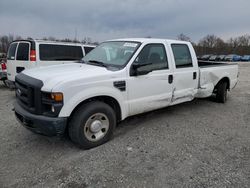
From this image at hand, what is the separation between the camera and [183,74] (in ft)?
14.9

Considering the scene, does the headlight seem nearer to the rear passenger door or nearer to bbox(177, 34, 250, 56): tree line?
the rear passenger door

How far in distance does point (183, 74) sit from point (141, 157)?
2310mm

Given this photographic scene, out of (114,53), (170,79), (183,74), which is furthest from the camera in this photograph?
(183,74)

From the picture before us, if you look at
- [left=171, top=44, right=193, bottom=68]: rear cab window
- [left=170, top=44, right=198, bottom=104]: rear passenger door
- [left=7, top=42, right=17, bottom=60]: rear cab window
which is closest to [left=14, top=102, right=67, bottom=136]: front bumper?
[left=170, top=44, right=198, bottom=104]: rear passenger door

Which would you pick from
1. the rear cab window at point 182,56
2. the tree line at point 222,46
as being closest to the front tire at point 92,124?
the rear cab window at point 182,56

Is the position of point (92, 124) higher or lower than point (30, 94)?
lower

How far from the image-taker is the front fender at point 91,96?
291 centimetres

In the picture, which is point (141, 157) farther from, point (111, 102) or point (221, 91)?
point (221, 91)

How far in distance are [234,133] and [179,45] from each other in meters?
2.28

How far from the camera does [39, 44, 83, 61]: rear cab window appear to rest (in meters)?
6.72

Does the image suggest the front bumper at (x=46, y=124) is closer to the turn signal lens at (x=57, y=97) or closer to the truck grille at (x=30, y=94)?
the truck grille at (x=30, y=94)

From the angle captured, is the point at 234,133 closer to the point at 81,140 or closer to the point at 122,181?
the point at 122,181

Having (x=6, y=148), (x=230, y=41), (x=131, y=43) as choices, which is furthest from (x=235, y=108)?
(x=230, y=41)

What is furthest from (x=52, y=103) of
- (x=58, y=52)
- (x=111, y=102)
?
(x=58, y=52)
